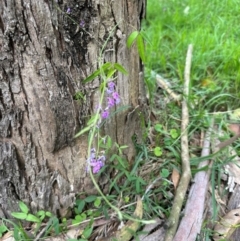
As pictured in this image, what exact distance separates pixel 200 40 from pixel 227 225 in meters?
1.34

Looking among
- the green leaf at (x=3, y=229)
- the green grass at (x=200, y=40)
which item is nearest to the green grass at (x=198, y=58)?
the green grass at (x=200, y=40)

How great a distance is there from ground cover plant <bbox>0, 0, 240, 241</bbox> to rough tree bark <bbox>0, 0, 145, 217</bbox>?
6 centimetres

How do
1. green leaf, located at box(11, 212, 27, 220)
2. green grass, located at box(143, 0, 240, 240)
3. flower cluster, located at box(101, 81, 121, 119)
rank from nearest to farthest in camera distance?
flower cluster, located at box(101, 81, 121, 119)
green leaf, located at box(11, 212, 27, 220)
green grass, located at box(143, 0, 240, 240)

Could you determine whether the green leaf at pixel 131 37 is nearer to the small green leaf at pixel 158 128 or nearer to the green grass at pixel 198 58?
the green grass at pixel 198 58

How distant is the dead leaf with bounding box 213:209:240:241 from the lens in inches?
60.6

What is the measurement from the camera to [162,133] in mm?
1866

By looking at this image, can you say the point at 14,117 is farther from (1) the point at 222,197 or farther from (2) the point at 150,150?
(1) the point at 222,197

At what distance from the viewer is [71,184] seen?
5.05ft

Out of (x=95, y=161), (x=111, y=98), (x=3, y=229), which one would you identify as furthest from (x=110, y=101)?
(x=3, y=229)

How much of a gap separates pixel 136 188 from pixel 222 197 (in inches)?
16.5

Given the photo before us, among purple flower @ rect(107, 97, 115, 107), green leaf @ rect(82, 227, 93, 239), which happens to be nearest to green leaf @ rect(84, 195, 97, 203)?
green leaf @ rect(82, 227, 93, 239)

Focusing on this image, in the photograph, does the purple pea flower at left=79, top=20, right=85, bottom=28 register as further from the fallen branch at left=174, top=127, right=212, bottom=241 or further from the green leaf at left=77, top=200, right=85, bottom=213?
the fallen branch at left=174, top=127, right=212, bottom=241

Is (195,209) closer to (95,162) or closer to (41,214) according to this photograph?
(95,162)

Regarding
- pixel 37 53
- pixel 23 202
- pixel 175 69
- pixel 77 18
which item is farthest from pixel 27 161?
pixel 175 69
